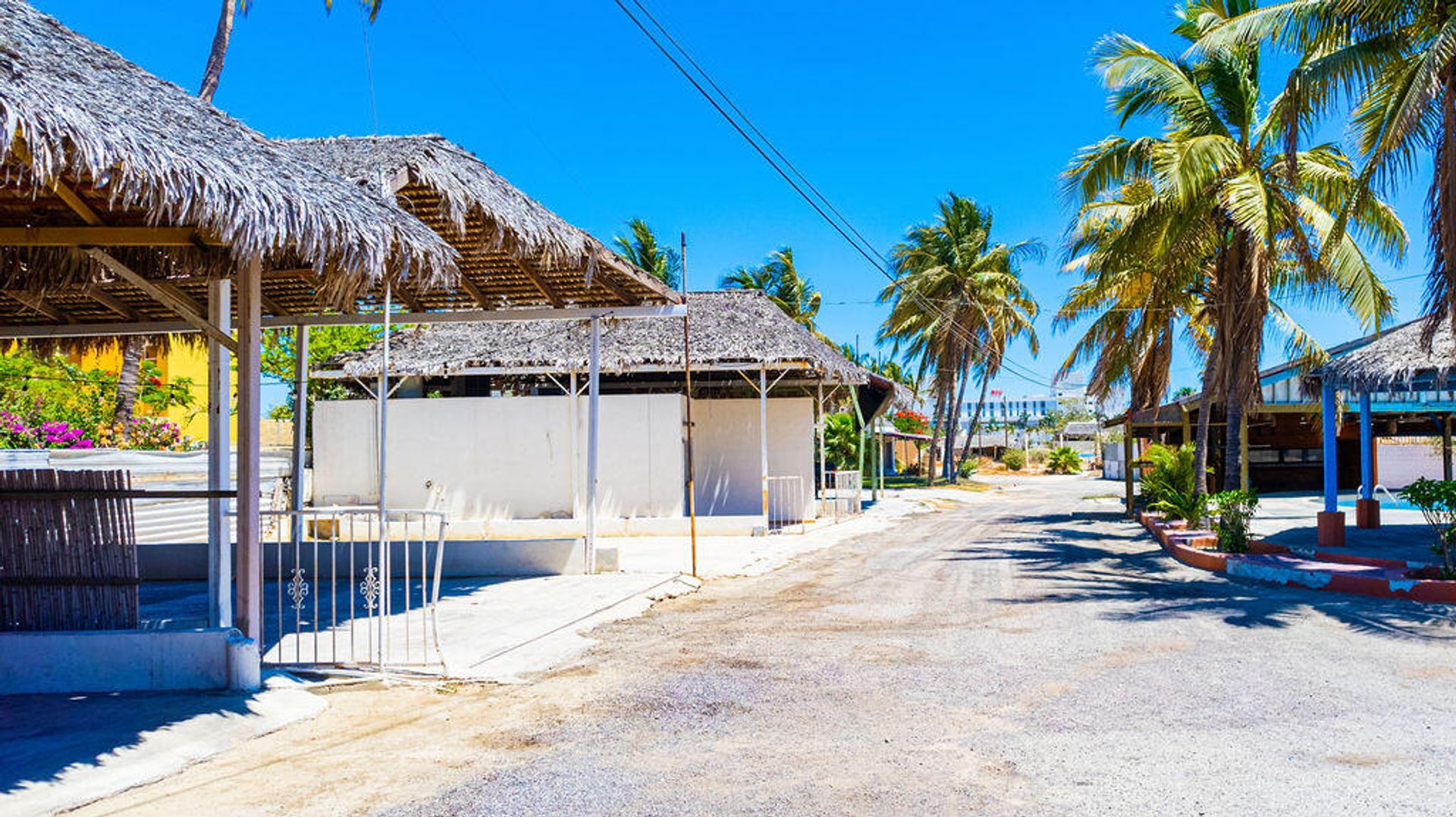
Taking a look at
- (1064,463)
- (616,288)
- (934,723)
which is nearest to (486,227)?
(616,288)

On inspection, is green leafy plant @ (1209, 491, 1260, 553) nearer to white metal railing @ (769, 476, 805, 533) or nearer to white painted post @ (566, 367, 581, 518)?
white metal railing @ (769, 476, 805, 533)

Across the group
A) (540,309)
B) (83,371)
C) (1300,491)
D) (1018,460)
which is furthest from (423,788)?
(1018,460)

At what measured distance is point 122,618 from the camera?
20.3 ft

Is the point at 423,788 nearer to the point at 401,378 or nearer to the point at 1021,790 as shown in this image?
the point at 1021,790

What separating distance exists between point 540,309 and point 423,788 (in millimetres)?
7717

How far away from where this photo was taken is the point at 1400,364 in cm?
1313

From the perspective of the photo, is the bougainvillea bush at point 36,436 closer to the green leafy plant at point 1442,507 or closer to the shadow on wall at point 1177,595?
the shadow on wall at point 1177,595

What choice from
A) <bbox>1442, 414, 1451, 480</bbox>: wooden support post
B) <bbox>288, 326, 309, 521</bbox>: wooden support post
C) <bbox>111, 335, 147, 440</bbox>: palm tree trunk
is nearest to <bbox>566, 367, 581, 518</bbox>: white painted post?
<bbox>111, 335, 147, 440</bbox>: palm tree trunk

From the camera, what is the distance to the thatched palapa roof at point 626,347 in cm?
1925

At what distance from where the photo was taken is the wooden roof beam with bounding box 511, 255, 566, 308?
1077cm

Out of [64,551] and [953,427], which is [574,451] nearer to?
[64,551]

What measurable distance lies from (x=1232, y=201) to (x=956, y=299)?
25.5 m

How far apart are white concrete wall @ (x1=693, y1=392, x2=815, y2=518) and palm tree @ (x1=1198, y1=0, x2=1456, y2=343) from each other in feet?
37.3

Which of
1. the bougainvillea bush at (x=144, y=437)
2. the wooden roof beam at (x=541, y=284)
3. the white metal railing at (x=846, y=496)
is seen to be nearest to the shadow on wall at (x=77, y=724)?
the wooden roof beam at (x=541, y=284)
